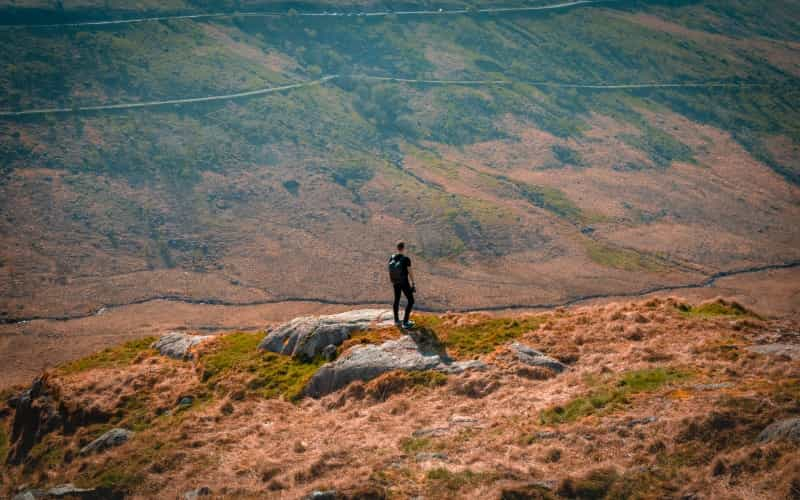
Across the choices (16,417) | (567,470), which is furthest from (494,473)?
(16,417)

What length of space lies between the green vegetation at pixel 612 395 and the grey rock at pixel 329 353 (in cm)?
1014

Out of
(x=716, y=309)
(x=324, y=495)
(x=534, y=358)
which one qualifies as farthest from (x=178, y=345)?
(x=716, y=309)

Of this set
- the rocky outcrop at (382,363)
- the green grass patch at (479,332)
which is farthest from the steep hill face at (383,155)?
the rocky outcrop at (382,363)

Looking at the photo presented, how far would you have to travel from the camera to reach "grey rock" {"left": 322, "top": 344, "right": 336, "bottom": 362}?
28000mm

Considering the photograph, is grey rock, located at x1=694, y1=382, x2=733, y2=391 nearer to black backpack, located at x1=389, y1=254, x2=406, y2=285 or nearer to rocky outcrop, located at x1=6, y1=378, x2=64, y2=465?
black backpack, located at x1=389, y1=254, x2=406, y2=285

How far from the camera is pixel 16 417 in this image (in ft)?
98.2

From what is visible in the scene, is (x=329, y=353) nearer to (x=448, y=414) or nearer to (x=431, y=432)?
(x=448, y=414)

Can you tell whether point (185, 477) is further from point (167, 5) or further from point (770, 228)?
point (167, 5)

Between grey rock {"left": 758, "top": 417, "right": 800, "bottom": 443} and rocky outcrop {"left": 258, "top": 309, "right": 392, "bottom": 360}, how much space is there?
1586cm

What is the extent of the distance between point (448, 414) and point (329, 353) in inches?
297

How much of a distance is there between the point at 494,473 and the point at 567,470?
1986mm

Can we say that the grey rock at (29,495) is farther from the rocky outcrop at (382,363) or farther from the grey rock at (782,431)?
the grey rock at (782,431)

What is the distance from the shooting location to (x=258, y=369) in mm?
28469

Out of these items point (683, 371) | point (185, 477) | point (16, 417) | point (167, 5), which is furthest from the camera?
point (167, 5)
